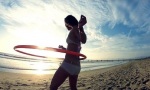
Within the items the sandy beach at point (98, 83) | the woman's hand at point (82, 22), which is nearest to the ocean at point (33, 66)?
the sandy beach at point (98, 83)

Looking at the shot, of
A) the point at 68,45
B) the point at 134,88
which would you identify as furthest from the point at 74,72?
the point at 134,88

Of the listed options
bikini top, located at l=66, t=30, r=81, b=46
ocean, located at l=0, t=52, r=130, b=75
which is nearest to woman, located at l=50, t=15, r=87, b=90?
bikini top, located at l=66, t=30, r=81, b=46

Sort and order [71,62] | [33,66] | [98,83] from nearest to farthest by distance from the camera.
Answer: [71,62]
[98,83]
[33,66]

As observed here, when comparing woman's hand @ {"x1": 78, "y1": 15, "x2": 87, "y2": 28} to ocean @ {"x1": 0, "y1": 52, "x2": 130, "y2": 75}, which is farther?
ocean @ {"x1": 0, "y1": 52, "x2": 130, "y2": 75}

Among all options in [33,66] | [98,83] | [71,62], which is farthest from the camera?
[33,66]

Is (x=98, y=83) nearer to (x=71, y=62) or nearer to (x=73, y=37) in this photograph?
(x=71, y=62)

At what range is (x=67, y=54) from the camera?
520 centimetres

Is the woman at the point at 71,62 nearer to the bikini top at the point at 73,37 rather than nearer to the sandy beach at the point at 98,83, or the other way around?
the bikini top at the point at 73,37

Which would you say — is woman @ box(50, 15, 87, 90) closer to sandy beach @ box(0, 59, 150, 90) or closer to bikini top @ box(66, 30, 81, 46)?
bikini top @ box(66, 30, 81, 46)

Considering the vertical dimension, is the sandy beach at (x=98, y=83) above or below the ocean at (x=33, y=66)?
below

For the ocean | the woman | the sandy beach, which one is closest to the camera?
the woman

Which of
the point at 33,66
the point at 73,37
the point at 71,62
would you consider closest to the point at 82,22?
the point at 73,37

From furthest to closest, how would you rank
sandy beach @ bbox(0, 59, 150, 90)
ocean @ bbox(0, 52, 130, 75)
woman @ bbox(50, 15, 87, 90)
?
ocean @ bbox(0, 52, 130, 75) < sandy beach @ bbox(0, 59, 150, 90) < woman @ bbox(50, 15, 87, 90)

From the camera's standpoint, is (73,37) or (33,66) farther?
(33,66)
